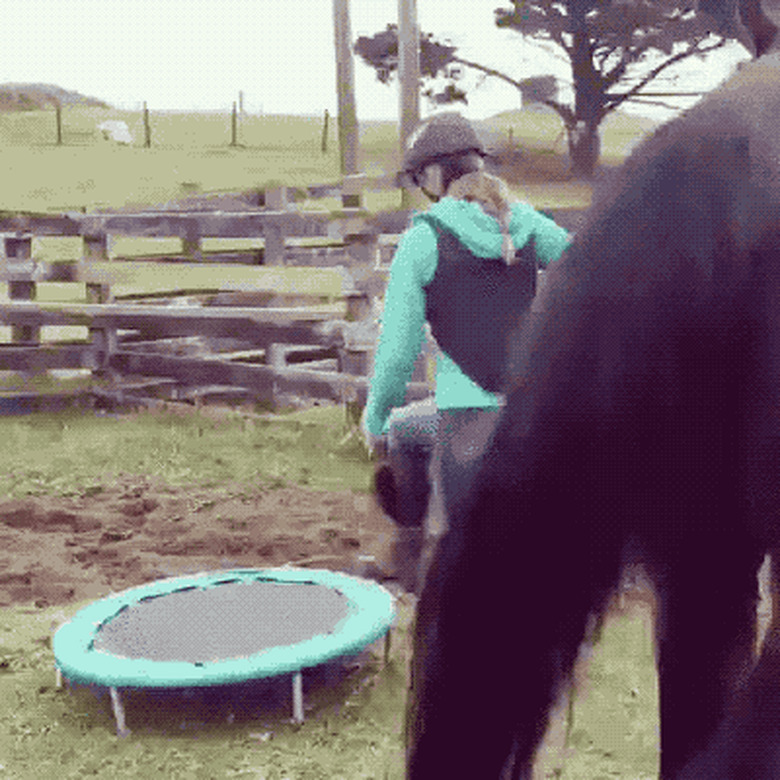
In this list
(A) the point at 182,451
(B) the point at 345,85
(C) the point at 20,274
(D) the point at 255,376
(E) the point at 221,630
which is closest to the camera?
Answer: (E) the point at 221,630

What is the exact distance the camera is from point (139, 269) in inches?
345

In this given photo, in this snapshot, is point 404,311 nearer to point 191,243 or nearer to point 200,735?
point 200,735

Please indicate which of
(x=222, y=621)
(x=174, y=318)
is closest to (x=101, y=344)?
(x=174, y=318)

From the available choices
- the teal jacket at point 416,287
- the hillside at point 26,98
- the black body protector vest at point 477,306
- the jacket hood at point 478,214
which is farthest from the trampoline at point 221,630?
the hillside at point 26,98

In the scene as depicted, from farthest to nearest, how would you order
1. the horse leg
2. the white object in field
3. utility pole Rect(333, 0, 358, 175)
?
1. the white object in field
2. utility pole Rect(333, 0, 358, 175)
3. the horse leg

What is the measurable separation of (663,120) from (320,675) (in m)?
2.63

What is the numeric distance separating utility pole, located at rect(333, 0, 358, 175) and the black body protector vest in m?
9.34

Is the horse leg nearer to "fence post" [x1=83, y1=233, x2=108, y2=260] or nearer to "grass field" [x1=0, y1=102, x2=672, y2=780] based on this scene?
"grass field" [x1=0, y1=102, x2=672, y2=780]

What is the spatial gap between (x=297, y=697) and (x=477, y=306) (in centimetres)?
131

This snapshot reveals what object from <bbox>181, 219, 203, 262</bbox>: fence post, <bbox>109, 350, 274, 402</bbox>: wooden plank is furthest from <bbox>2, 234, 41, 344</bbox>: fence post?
<bbox>181, 219, 203, 262</bbox>: fence post

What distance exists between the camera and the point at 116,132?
49.7 meters

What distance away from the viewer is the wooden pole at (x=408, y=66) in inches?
382

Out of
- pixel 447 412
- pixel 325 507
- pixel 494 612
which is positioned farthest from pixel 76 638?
pixel 494 612

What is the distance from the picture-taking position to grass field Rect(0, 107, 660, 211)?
33844mm
